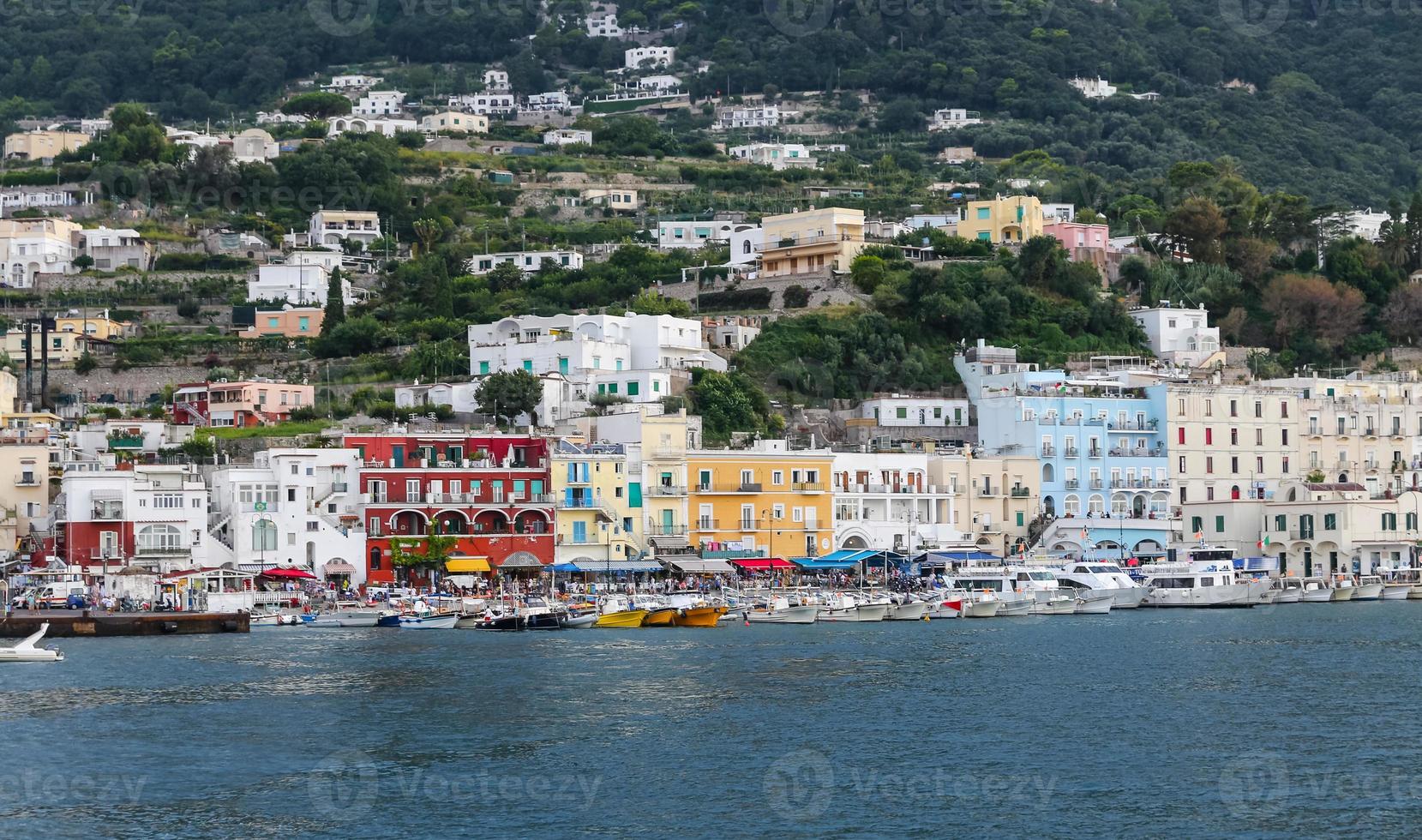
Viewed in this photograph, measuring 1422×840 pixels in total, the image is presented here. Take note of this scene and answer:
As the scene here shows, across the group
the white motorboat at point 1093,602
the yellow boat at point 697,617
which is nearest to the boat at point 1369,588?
the white motorboat at point 1093,602

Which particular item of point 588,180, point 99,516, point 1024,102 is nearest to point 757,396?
point 99,516

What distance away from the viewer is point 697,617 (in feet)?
230

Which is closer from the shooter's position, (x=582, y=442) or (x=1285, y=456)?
(x=582, y=442)

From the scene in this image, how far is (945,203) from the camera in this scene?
11931cm

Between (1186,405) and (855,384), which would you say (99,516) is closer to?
(855,384)

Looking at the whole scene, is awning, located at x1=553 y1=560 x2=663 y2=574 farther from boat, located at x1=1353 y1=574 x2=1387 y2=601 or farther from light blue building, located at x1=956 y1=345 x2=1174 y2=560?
boat, located at x1=1353 y1=574 x2=1387 y2=601

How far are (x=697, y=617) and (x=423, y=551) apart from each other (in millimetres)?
10409

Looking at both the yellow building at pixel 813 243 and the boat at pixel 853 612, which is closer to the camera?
the boat at pixel 853 612

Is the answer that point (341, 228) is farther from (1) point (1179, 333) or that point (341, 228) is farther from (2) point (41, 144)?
(1) point (1179, 333)

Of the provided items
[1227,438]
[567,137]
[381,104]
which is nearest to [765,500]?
[1227,438]

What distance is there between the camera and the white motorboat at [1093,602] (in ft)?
247

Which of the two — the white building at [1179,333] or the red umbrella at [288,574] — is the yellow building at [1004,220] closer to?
the white building at [1179,333]

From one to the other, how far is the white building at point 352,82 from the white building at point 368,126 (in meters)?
25.5

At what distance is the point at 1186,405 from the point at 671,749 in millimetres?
47408
